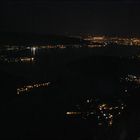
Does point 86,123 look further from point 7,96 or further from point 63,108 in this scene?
point 7,96

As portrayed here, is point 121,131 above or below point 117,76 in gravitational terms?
below

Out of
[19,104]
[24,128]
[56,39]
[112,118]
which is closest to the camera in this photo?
[24,128]

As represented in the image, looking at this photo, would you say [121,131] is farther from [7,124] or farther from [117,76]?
[117,76]

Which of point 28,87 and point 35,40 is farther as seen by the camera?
point 35,40

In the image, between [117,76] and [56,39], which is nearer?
[117,76]

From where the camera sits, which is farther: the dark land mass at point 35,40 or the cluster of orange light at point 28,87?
the dark land mass at point 35,40

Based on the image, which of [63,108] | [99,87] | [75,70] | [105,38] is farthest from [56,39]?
[63,108]

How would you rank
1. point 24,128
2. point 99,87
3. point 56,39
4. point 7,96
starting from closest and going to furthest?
point 24,128 < point 7,96 < point 99,87 < point 56,39

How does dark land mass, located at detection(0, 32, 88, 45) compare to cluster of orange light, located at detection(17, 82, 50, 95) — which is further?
dark land mass, located at detection(0, 32, 88, 45)

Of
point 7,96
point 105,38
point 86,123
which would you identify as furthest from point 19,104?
point 105,38
